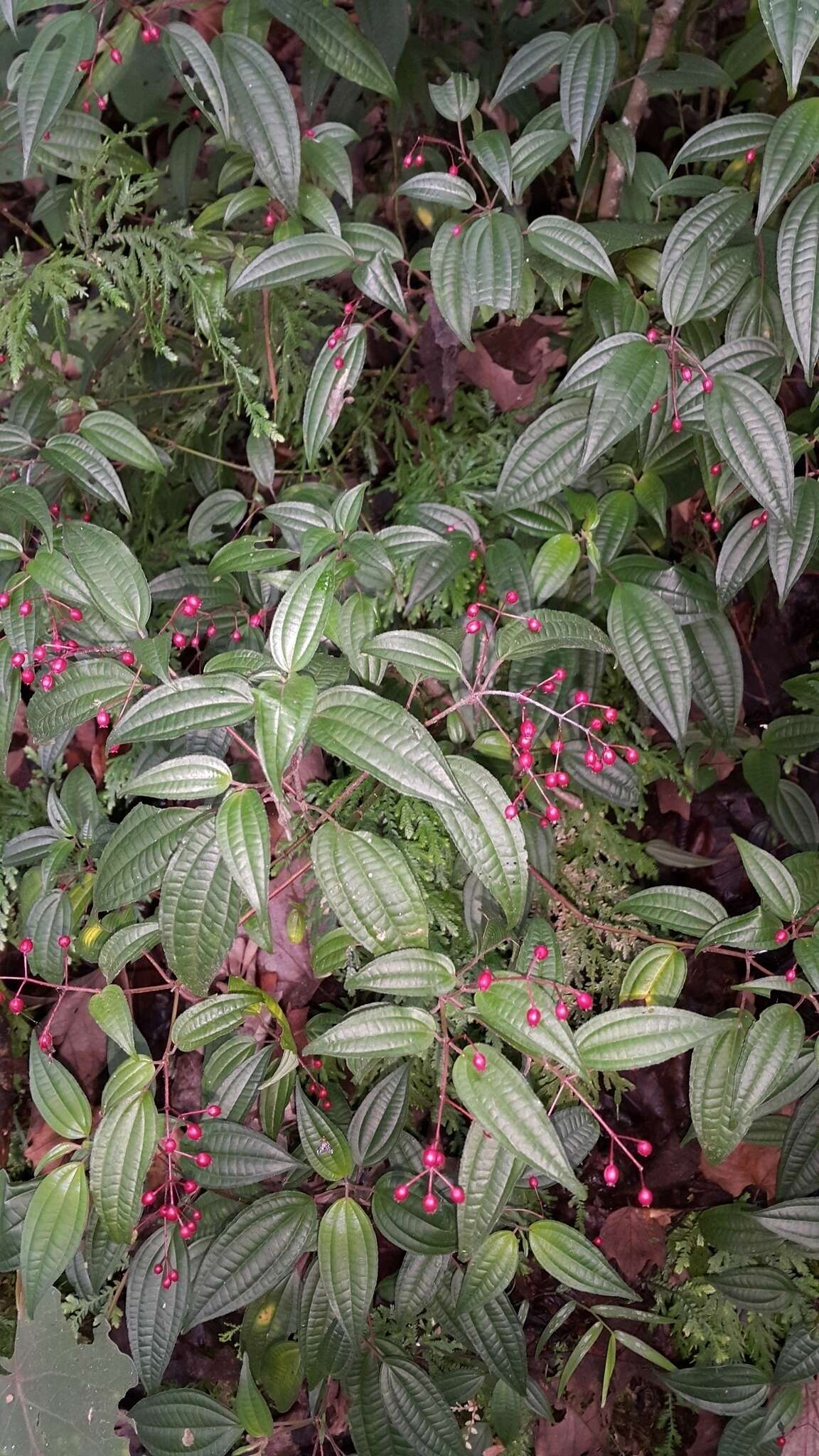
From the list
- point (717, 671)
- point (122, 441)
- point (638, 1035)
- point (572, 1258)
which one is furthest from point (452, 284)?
point (572, 1258)

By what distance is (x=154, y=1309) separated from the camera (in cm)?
144

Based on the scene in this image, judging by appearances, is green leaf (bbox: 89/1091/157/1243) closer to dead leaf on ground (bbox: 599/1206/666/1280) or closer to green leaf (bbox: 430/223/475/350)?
dead leaf on ground (bbox: 599/1206/666/1280)

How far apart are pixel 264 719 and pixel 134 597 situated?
37 cm

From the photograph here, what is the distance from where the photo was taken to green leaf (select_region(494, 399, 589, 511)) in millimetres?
1444

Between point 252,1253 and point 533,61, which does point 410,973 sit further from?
point 533,61

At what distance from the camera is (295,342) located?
71.7 inches

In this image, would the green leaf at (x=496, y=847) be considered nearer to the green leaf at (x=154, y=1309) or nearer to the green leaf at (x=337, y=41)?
the green leaf at (x=154, y=1309)

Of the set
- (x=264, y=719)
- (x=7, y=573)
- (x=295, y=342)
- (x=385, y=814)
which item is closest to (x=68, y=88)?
(x=295, y=342)

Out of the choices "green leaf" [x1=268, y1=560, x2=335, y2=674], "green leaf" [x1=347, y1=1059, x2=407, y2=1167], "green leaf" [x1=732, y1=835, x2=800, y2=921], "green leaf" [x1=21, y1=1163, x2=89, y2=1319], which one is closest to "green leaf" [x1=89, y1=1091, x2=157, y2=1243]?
"green leaf" [x1=21, y1=1163, x2=89, y2=1319]

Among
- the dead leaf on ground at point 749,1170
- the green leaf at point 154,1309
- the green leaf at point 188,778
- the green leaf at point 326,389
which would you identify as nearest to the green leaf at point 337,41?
the green leaf at point 326,389

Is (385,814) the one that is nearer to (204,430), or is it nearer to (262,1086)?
(262,1086)

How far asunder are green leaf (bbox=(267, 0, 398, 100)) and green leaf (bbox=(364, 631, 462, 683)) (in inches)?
33.7

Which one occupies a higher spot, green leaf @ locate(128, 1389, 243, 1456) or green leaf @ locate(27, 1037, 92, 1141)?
green leaf @ locate(27, 1037, 92, 1141)

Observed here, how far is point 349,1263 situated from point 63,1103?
1.51 feet
